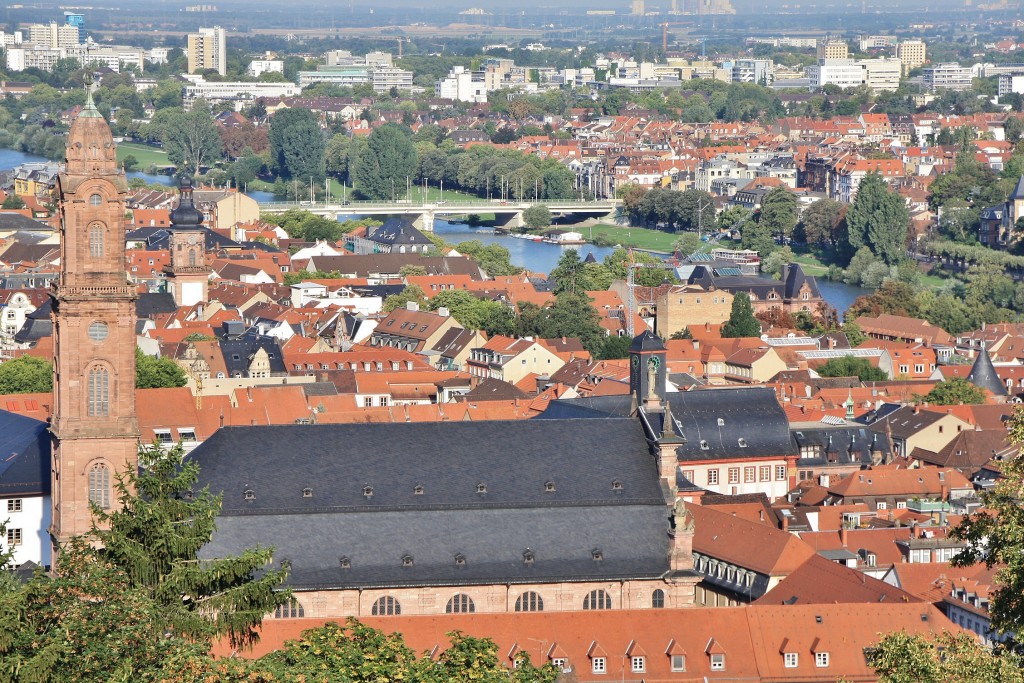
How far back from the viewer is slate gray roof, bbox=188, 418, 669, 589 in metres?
37.1

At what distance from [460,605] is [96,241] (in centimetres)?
831

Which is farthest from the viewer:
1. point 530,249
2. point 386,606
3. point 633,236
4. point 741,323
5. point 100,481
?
point 633,236

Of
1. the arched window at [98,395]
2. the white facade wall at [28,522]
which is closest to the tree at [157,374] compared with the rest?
the white facade wall at [28,522]

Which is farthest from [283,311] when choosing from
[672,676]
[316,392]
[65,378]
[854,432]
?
[672,676]

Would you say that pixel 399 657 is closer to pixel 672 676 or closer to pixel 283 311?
pixel 672 676

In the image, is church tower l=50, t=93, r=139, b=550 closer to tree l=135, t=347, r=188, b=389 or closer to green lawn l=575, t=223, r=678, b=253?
tree l=135, t=347, r=188, b=389

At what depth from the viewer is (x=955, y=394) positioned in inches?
2751

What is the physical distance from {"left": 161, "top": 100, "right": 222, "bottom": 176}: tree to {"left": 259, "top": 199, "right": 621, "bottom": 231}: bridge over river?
29.9 metres

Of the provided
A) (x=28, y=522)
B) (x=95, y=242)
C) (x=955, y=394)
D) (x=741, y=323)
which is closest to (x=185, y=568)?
(x=95, y=242)

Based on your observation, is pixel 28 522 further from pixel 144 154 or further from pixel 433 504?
pixel 144 154

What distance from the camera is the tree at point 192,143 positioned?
176 meters

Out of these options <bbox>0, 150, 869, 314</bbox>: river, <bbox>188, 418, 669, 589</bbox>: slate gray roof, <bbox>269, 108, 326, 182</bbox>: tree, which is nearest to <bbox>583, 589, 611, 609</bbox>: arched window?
<bbox>188, 418, 669, 589</bbox>: slate gray roof

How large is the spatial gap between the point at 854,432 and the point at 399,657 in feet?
116

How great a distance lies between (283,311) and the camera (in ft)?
283
